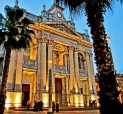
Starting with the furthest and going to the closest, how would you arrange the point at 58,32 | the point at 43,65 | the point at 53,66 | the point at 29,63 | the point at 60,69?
the point at 58,32 < the point at 60,69 < the point at 53,66 < the point at 43,65 < the point at 29,63

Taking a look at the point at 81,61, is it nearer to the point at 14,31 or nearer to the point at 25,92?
the point at 25,92

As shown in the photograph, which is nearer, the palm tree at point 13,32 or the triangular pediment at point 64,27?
the palm tree at point 13,32

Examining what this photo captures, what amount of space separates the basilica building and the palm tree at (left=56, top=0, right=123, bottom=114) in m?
13.3

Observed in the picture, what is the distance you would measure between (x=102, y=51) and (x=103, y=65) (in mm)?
500

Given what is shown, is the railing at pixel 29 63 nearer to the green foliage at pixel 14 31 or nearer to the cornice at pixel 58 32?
the cornice at pixel 58 32

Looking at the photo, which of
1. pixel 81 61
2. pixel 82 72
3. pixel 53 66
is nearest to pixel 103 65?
pixel 53 66

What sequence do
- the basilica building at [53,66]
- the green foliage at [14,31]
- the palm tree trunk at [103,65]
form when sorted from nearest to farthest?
the palm tree trunk at [103,65] → the green foliage at [14,31] → the basilica building at [53,66]

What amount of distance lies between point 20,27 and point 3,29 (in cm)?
145

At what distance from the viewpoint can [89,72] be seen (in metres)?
30.5

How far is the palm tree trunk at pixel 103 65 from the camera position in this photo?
467cm

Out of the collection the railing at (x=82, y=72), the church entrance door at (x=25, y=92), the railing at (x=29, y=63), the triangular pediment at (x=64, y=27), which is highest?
the triangular pediment at (x=64, y=27)

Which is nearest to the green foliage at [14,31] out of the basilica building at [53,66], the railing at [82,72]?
the basilica building at [53,66]

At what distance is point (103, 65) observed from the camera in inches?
207

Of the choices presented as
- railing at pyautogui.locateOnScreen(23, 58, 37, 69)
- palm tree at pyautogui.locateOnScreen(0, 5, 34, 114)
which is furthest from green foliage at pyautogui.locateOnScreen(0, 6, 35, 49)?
railing at pyautogui.locateOnScreen(23, 58, 37, 69)
